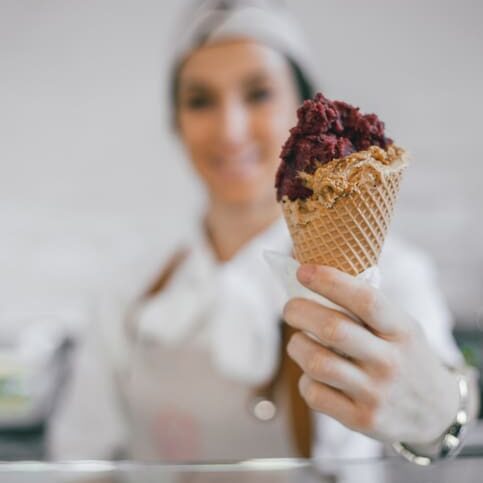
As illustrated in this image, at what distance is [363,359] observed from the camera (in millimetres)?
393

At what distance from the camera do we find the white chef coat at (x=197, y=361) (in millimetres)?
874

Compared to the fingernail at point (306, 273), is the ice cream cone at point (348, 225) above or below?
above

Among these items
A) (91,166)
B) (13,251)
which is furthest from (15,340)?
(91,166)

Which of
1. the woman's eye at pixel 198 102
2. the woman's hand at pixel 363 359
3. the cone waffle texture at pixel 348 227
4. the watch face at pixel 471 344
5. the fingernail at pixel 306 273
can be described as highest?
the woman's eye at pixel 198 102

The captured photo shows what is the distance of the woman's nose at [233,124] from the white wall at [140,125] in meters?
0.83

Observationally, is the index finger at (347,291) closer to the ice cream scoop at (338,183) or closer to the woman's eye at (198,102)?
the ice cream scoop at (338,183)

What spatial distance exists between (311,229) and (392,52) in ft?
4.71

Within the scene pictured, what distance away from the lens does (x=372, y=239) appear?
42 cm

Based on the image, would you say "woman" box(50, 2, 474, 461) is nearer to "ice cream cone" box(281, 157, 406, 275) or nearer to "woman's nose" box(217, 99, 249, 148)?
"woman's nose" box(217, 99, 249, 148)

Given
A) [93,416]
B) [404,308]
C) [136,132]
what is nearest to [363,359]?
[404,308]

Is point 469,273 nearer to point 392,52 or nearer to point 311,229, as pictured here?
point 392,52

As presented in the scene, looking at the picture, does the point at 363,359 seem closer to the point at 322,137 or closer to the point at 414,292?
the point at 322,137

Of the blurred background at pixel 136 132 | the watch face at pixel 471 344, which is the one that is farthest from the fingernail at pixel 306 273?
the blurred background at pixel 136 132

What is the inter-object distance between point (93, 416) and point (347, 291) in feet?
2.44
